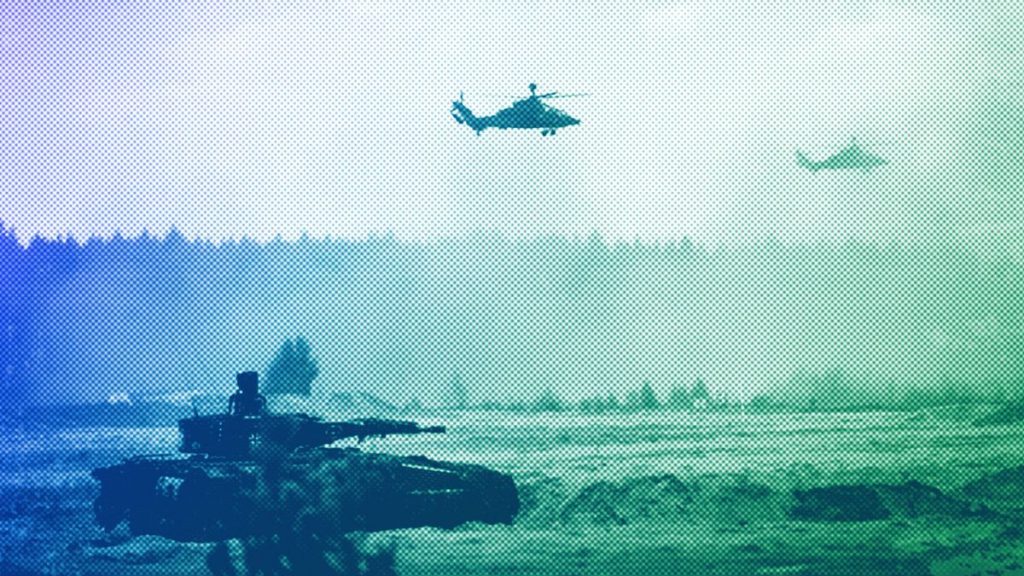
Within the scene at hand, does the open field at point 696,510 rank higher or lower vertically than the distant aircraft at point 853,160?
lower

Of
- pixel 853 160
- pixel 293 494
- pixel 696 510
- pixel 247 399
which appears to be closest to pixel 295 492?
pixel 293 494

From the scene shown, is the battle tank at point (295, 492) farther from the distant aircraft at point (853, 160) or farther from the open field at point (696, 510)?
the distant aircraft at point (853, 160)

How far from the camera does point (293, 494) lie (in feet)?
42.1

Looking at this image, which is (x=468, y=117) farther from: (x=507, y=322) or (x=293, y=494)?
(x=507, y=322)

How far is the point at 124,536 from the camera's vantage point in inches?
563

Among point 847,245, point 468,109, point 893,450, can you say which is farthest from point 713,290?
point 468,109

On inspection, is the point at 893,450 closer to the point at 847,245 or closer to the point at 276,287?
the point at 847,245

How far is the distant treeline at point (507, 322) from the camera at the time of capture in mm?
40750

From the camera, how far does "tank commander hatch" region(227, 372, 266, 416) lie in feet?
45.3

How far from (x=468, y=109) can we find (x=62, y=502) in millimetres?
10991

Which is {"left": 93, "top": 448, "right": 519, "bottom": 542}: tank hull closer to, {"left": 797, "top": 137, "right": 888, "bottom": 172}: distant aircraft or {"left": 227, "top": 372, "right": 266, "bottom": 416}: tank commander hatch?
{"left": 227, "top": 372, "right": 266, "bottom": 416}: tank commander hatch

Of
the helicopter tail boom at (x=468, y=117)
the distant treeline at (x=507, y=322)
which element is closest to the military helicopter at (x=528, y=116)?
the helicopter tail boom at (x=468, y=117)

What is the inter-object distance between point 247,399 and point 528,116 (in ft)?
24.2

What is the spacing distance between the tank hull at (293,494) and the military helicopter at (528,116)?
23.7 feet
